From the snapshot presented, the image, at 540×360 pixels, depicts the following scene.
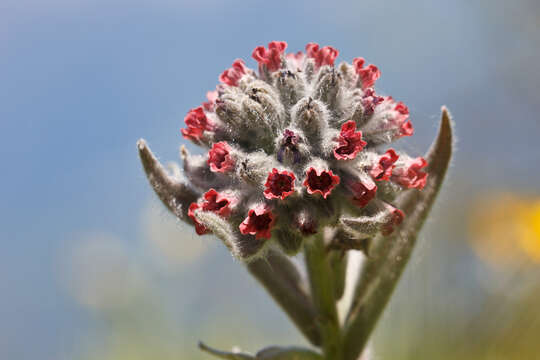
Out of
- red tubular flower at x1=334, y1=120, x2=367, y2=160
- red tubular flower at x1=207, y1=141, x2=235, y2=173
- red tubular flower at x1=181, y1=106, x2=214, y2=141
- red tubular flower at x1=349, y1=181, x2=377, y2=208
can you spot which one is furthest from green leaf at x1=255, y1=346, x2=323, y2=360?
red tubular flower at x1=181, y1=106, x2=214, y2=141

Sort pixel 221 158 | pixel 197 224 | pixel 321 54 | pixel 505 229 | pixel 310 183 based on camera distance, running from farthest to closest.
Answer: pixel 505 229 → pixel 321 54 → pixel 197 224 → pixel 221 158 → pixel 310 183

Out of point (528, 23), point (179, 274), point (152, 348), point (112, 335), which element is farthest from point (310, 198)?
point (528, 23)

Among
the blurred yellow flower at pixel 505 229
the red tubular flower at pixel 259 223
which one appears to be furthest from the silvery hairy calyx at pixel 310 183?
the blurred yellow flower at pixel 505 229

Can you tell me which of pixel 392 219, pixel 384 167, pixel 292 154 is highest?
pixel 292 154

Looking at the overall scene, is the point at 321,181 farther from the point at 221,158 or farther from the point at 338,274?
the point at 338,274

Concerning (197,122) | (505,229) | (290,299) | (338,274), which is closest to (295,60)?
(197,122)

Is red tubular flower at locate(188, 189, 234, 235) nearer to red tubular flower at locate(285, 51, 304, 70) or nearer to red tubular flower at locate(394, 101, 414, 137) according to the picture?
red tubular flower at locate(285, 51, 304, 70)
